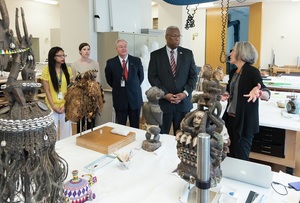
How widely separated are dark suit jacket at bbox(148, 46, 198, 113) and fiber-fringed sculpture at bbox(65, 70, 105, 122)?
1.01 meters

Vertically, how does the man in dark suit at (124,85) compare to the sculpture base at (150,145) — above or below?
above

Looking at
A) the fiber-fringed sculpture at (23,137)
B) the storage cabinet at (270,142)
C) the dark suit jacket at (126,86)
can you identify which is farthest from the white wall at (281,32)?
the fiber-fringed sculpture at (23,137)

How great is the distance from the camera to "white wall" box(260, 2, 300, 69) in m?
8.34

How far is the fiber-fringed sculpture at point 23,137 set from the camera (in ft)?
2.08

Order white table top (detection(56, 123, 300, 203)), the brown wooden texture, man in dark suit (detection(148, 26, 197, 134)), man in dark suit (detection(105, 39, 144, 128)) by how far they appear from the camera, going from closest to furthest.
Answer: white table top (detection(56, 123, 300, 203)) < the brown wooden texture < man in dark suit (detection(148, 26, 197, 134)) < man in dark suit (detection(105, 39, 144, 128))

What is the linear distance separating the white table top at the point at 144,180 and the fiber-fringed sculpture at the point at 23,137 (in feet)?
1.97

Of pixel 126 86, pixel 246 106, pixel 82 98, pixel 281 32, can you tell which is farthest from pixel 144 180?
pixel 281 32

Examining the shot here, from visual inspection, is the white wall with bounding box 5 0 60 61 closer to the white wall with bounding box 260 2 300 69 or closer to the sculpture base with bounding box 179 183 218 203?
the white wall with bounding box 260 2 300 69

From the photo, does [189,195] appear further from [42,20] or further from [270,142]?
[42,20]

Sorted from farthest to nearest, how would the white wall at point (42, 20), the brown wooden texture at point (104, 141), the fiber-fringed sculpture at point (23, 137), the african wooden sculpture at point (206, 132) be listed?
1. the white wall at point (42, 20)
2. the brown wooden texture at point (104, 141)
3. the african wooden sculpture at point (206, 132)
4. the fiber-fringed sculpture at point (23, 137)

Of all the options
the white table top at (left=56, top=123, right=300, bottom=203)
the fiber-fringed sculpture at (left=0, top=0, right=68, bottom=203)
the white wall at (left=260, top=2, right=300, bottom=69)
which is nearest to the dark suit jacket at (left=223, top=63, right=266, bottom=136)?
the white table top at (left=56, top=123, right=300, bottom=203)

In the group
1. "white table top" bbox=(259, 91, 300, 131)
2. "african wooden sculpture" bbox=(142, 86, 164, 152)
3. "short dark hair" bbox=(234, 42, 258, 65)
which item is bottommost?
"white table top" bbox=(259, 91, 300, 131)

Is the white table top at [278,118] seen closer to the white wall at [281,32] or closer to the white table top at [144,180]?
the white table top at [144,180]

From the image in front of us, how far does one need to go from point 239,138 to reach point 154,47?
3410 millimetres
